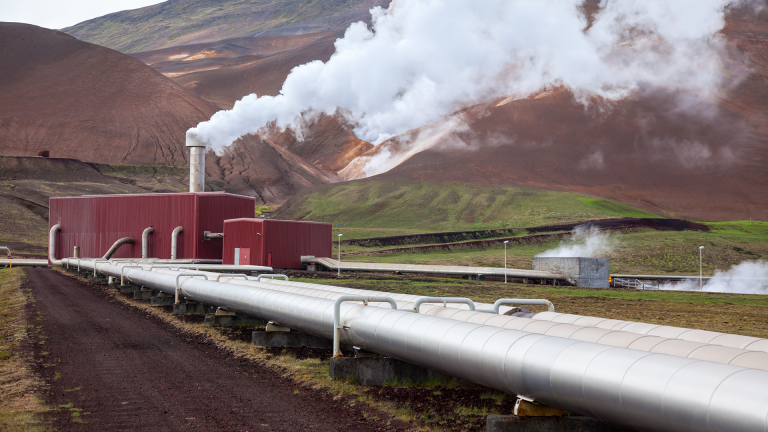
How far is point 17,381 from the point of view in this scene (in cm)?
1309

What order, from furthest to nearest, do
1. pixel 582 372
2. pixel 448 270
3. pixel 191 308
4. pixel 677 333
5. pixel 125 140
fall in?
pixel 125 140 → pixel 448 270 → pixel 191 308 → pixel 677 333 → pixel 582 372

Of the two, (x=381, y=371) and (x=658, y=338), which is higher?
(x=658, y=338)

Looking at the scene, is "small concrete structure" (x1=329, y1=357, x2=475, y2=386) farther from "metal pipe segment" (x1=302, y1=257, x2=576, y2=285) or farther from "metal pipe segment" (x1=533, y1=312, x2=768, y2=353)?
"metal pipe segment" (x1=302, y1=257, x2=576, y2=285)

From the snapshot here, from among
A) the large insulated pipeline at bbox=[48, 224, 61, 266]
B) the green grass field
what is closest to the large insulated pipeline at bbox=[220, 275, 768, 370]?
the large insulated pipeline at bbox=[48, 224, 61, 266]

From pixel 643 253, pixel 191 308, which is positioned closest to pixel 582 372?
pixel 191 308

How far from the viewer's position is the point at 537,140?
166625mm

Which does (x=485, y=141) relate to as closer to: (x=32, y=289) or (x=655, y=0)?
(x=655, y=0)

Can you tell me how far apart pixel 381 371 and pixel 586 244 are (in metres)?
90.3

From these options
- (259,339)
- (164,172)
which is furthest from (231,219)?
(164,172)

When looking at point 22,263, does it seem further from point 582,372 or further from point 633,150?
point 633,150

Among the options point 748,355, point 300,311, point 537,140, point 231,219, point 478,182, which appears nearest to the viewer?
point 748,355

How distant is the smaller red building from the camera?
57.6 m

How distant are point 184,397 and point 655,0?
201033 millimetres

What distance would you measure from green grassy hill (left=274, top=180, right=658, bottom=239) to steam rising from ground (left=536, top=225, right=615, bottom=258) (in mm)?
12523
